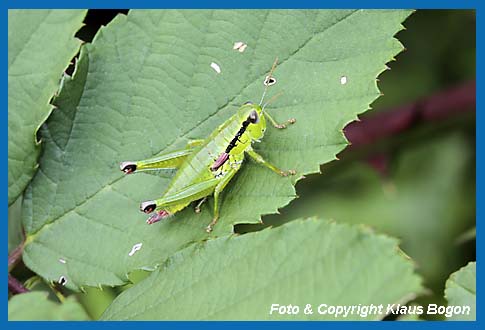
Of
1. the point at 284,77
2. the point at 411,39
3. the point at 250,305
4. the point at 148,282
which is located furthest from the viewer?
the point at 411,39

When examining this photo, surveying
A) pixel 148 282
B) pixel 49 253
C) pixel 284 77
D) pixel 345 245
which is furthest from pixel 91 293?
pixel 345 245

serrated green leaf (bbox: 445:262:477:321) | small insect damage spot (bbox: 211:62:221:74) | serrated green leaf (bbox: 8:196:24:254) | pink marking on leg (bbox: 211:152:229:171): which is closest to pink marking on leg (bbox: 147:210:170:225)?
pink marking on leg (bbox: 211:152:229:171)

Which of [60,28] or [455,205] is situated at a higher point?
[60,28]

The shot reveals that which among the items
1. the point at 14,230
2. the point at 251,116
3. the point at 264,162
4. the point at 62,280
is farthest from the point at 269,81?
the point at 14,230

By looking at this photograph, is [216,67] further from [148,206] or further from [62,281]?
[62,281]

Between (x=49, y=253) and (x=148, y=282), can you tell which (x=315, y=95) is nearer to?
(x=148, y=282)

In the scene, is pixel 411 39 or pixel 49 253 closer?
pixel 49 253
